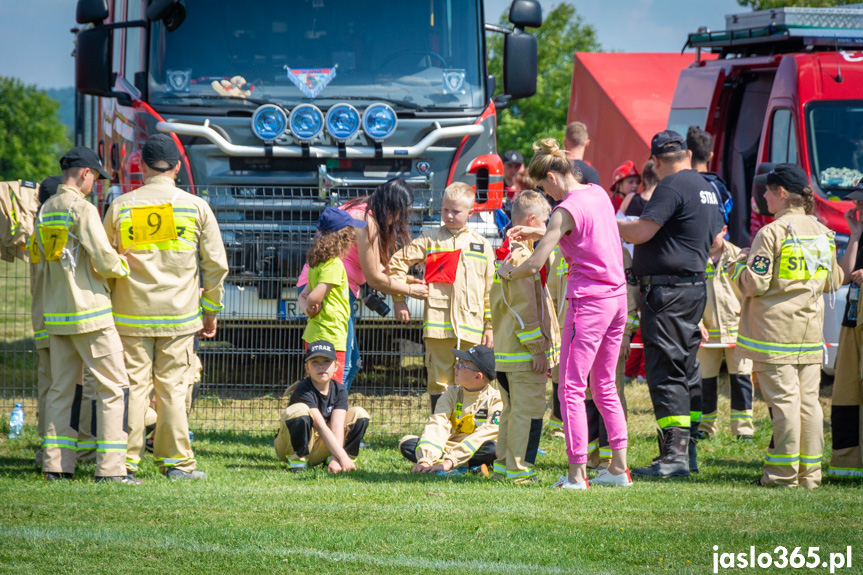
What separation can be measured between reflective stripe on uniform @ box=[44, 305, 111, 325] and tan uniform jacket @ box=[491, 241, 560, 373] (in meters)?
2.44

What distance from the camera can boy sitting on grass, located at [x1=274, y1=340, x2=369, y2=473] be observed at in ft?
22.0

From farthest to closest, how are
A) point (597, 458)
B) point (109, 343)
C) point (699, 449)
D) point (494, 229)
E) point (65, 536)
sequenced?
point (494, 229) < point (699, 449) < point (597, 458) < point (109, 343) < point (65, 536)

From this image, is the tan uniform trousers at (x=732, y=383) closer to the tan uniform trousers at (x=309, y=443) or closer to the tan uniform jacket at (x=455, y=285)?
the tan uniform jacket at (x=455, y=285)

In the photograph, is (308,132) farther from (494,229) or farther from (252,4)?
(494,229)

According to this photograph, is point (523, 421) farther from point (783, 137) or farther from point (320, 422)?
point (783, 137)

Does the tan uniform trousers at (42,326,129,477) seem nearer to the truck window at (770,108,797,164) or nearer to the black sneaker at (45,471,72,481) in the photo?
the black sneaker at (45,471,72,481)

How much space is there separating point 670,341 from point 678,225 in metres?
0.77

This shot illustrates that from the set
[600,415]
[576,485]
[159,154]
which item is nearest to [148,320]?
[159,154]

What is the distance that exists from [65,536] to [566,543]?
238cm

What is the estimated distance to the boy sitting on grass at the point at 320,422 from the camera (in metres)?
6.71

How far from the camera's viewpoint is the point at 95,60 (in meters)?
8.86

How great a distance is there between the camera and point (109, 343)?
6.12m

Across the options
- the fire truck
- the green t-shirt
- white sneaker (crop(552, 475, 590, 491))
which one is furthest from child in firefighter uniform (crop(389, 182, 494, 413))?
white sneaker (crop(552, 475, 590, 491))

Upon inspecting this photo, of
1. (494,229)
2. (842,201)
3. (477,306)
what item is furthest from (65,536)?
(842,201)
